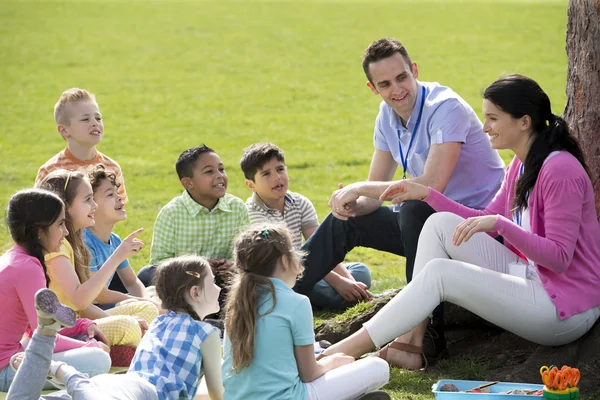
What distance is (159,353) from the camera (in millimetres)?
3928

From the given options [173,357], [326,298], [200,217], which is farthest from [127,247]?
[326,298]

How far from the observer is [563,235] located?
166 inches

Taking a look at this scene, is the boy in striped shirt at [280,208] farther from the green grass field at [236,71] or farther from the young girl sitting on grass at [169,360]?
the young girl sitting on grass at [169,360]

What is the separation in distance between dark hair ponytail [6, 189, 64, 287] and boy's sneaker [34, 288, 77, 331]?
925 millimetres

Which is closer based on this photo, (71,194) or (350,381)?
(350,381)

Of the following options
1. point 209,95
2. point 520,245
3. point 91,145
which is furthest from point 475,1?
point 520,245

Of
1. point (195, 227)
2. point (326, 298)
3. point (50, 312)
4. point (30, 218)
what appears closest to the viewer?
point (50, 312)

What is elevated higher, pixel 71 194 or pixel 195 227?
pixel 71 194

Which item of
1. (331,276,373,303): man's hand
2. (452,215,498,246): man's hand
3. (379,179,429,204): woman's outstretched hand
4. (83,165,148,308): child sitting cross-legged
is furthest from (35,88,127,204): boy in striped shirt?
(452,215,498,246): man's hand

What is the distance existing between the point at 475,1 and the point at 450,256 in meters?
25.3

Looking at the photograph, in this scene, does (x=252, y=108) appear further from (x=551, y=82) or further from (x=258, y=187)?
(x=258, y=187)

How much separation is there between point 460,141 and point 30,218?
2.39 m

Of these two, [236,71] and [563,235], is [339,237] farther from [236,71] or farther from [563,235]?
[236,71]

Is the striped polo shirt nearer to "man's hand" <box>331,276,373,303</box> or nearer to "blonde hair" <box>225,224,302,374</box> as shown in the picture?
"man's hand" <box>331,276,373,303</box>
